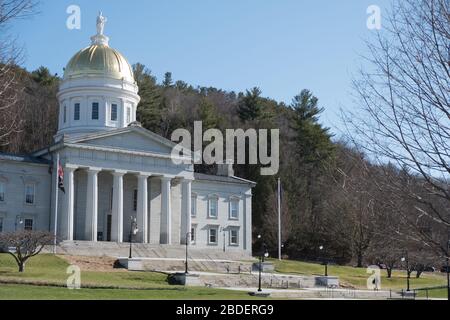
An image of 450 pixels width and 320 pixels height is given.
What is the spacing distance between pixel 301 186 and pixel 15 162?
43417mm

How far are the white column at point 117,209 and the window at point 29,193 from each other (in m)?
7.36

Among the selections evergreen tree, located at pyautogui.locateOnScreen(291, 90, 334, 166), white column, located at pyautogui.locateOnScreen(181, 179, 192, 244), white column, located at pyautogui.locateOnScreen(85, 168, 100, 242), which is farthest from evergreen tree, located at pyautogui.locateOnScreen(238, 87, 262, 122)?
white column, located at pyautogui.locateOnScreen(85, 168, 100, 242)

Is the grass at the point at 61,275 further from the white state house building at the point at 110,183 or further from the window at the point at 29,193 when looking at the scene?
the window at the point at 29,193

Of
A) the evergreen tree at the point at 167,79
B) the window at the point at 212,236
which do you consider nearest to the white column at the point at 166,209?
the window at the point at 212,236

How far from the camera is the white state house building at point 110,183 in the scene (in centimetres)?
6078

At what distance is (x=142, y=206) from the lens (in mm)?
63812

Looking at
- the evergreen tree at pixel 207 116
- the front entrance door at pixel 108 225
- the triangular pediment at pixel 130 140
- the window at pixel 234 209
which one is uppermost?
the evergreen tree at pixel 207 116

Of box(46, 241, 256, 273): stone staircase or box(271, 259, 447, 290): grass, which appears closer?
box(46, 241, 256, 273): stone staircase

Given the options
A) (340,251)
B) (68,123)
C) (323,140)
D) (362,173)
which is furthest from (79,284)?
(323,140)

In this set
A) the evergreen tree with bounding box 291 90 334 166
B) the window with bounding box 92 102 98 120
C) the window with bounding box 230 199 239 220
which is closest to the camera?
the window with bounding box 92 102 98 120

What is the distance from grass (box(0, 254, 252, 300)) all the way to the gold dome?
2372 centimetres

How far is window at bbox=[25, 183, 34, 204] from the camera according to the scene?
61656mm

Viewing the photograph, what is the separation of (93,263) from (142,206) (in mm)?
13168

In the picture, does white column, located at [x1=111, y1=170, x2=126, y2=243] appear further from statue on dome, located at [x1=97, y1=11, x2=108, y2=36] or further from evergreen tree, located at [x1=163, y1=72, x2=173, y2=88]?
evergreen tree, located at [x1=163, y1=72, x2=173, y2=88]
